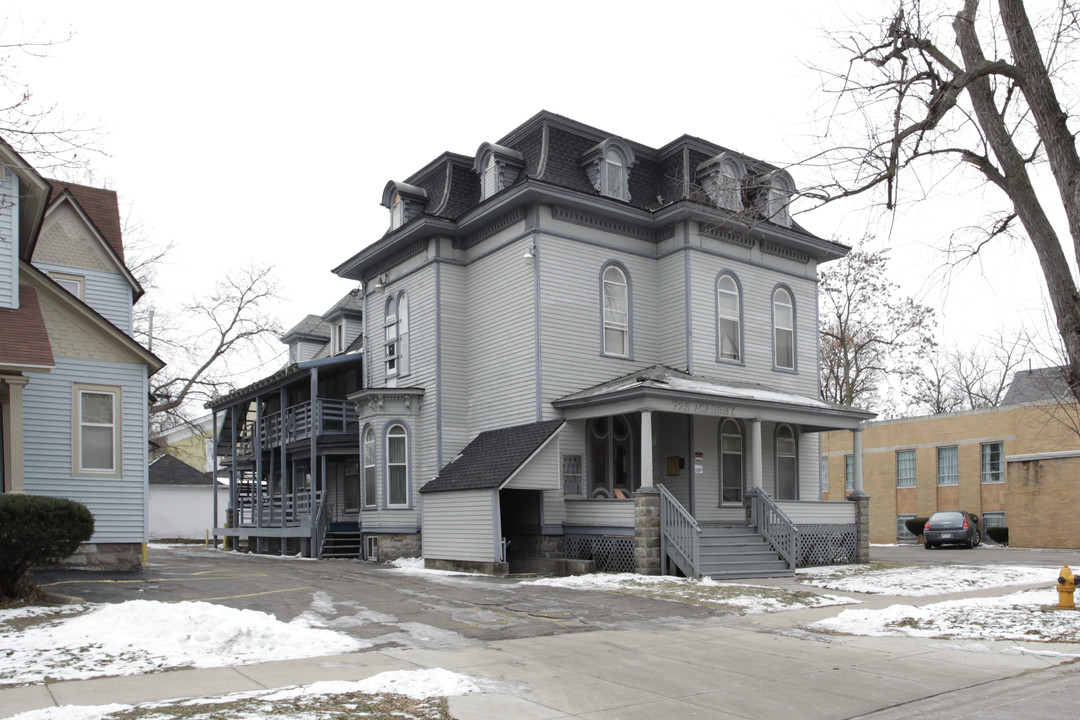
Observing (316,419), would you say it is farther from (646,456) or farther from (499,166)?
(646,456)

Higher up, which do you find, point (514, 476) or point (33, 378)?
point (33, 378)

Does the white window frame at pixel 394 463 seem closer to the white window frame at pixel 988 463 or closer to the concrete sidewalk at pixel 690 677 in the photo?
the concrete sidewalk at pixel 690 677

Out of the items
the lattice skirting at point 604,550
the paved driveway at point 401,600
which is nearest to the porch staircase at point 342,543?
the paved driveway at point 401,600

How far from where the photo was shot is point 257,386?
30031mm

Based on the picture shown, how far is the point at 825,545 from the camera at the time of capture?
22656 millimetres

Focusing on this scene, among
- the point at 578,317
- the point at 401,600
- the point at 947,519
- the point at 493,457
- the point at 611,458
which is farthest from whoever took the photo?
the point at 947,519

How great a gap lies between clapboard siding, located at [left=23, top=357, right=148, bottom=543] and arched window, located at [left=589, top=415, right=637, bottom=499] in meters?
9.94

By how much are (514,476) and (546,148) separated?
27.7 ft

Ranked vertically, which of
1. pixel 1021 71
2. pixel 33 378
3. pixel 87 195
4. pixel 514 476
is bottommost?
pixel 514 476

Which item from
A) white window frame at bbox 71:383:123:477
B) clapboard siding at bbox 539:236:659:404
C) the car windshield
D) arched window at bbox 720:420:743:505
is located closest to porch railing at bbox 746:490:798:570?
arched window at bbox 720:420:743:505

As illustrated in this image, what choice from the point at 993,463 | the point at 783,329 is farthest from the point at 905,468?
the point at 783,329

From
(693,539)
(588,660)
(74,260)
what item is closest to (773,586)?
(693,539)

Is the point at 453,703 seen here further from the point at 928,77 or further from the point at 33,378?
the point at 33,378

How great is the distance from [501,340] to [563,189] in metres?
A: 3.99
